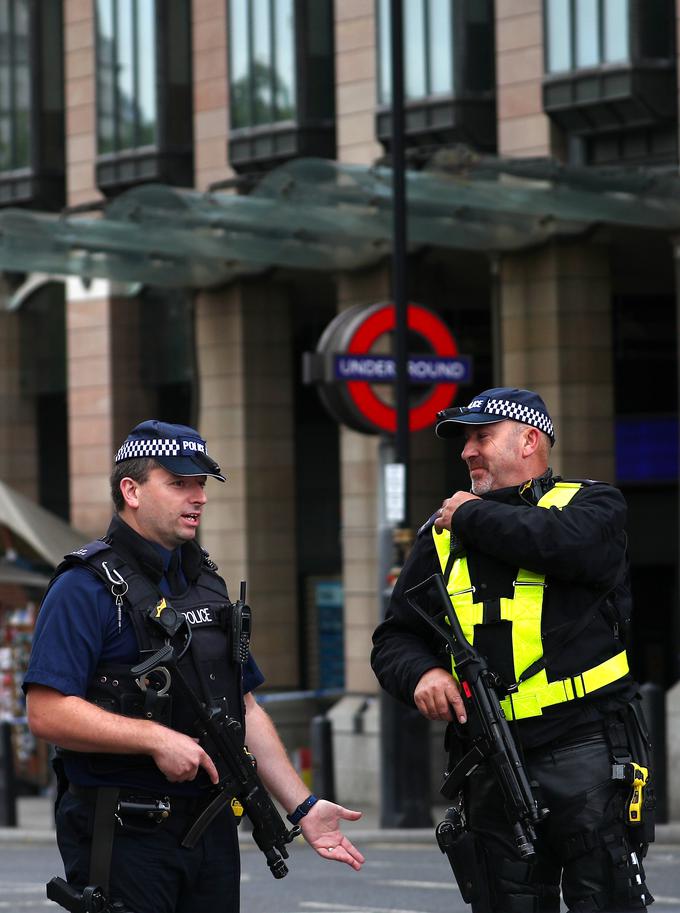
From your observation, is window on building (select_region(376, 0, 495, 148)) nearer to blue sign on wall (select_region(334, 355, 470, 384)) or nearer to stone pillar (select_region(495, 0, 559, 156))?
stone pillar (select_region(495, 0, 559, 156))

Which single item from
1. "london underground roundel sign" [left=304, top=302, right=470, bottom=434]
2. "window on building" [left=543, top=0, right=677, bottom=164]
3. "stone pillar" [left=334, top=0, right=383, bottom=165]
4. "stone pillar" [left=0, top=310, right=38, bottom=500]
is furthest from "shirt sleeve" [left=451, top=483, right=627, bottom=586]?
"stone pillar" [left=0, top=310, right=38, bottom=500]

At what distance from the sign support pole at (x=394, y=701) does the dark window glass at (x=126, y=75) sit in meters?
7.37

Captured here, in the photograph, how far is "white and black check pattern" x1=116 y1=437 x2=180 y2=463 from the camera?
5707mm

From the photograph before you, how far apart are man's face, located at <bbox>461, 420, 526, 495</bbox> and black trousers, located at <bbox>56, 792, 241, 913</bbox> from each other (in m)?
1.18

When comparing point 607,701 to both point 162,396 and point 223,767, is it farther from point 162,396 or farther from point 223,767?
point 162,396

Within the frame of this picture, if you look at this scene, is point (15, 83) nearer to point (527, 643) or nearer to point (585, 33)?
point (585, 33)

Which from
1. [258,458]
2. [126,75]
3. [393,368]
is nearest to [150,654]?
[393,368]

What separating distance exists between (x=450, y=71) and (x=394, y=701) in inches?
268

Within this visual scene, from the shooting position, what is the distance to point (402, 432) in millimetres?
17406

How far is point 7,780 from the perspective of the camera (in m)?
20.1

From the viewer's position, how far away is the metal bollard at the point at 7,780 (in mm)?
19656

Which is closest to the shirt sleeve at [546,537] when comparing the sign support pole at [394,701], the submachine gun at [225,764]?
the submachine gun at [225,764]

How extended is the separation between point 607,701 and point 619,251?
1572 centimetres

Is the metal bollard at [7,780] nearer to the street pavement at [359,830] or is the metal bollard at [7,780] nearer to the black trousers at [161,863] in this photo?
the street pavement at [359,830]
